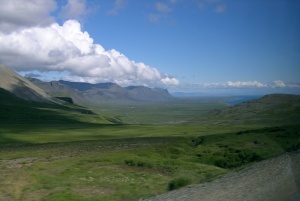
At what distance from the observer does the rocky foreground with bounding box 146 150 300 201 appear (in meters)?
20.3

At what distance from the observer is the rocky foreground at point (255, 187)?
20.3m

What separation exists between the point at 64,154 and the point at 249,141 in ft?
117

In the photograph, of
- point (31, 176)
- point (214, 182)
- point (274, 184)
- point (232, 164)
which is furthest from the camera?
point (232, 164)

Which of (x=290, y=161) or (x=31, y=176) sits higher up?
(x=290, y=161)

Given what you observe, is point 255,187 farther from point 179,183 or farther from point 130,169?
point 130,169

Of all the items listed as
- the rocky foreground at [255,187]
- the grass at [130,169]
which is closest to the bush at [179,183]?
the grass at [130,169]

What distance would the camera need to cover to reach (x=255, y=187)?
77.3ft

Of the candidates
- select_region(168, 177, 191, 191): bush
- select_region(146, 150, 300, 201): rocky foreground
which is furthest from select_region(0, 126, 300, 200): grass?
select_region(146, 150, 300, 201): rocky foreground

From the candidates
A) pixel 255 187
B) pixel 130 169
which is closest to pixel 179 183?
pixel 255 187

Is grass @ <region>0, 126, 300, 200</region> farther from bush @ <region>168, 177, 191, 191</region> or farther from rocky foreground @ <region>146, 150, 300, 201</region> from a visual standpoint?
rocky foreground @ <region>146, 150, 300, 201</region>

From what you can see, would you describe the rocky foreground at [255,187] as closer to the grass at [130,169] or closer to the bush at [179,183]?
the bush at [179,183]

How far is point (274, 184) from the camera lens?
75.3 ft

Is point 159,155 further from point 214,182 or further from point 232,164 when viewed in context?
point 214,182

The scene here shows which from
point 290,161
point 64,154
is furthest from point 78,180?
point 64,154
